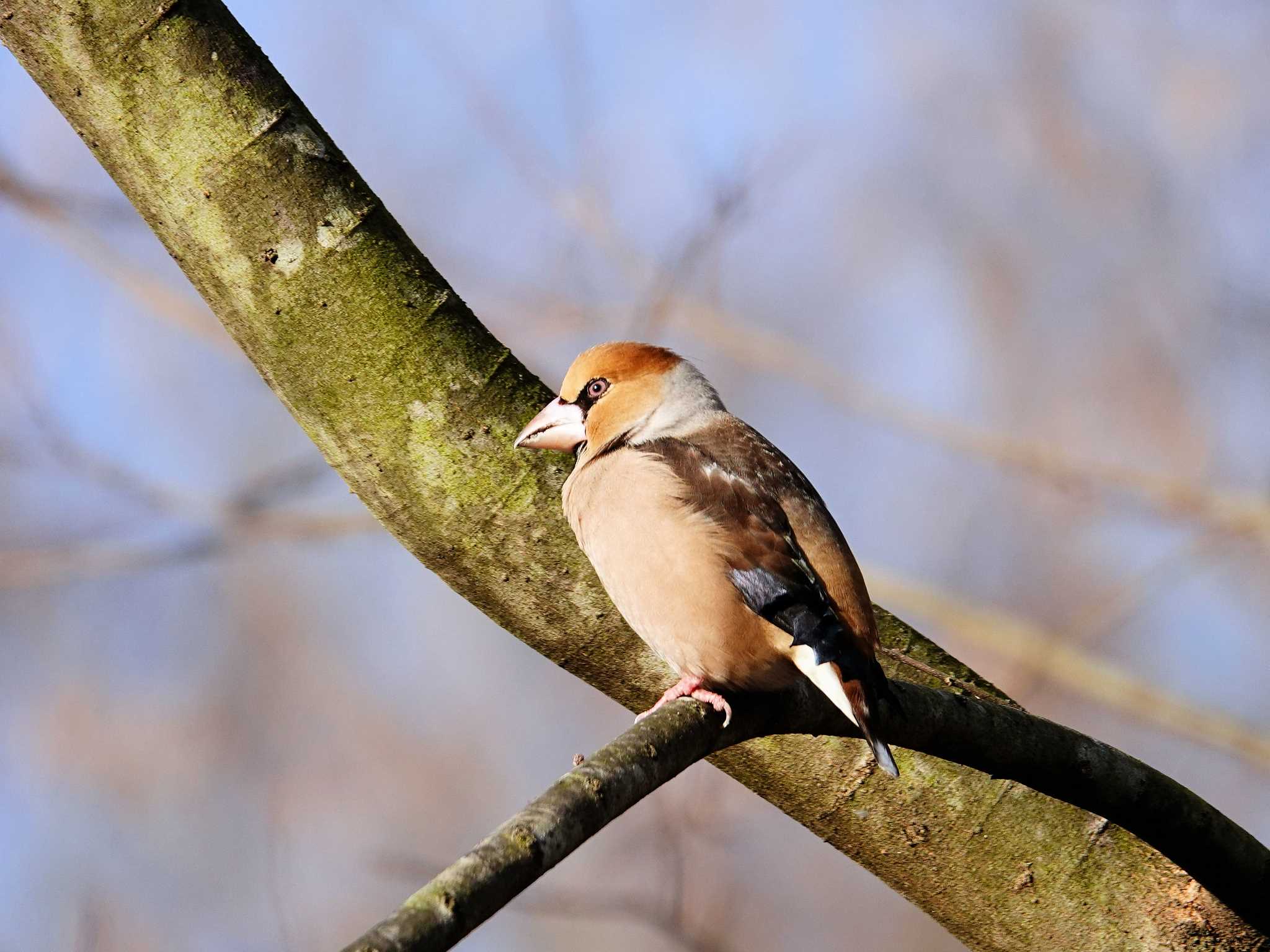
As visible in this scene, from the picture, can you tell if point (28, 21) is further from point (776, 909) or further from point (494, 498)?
point (776, 909)

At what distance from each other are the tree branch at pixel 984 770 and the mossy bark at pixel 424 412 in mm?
67

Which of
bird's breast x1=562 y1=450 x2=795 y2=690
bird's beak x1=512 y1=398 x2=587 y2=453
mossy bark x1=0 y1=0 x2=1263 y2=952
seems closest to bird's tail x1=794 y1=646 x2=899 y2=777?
bird's breast x1=562 y1=450 x2=795 y2=690

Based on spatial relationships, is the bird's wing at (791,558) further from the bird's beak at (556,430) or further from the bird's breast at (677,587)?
the bird's beak at (556,430)

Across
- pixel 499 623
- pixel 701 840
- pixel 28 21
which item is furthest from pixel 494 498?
pixel 701 840

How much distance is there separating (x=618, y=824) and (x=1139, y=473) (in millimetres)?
2944

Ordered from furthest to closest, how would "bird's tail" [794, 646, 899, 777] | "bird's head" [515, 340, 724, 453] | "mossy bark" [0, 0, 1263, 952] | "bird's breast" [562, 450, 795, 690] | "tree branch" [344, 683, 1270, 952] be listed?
1. "bird's head" [515, 340, 724, 453]
2. "bird's breast" [562, 450, 795, 690]
3. "mossy bark" [0, 0, 1263, 952]
4. "bird's tail" [794, 646, 899, 777]
5. "tree branch" [344, 683, 1270, 952]

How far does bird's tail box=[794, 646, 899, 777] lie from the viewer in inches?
89.9

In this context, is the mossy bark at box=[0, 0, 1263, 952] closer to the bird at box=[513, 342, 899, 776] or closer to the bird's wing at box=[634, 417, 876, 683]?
the bird at box=[513, 342, 899, 776]

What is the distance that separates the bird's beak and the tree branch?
0.66 metres

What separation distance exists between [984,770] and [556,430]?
107 centimetres

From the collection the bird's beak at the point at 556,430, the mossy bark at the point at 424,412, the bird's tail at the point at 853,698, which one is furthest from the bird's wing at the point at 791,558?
the mossy bark at the point at 424,412

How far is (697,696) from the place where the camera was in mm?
2344

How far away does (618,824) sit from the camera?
254 inches

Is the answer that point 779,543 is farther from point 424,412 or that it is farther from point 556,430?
point 424,412
